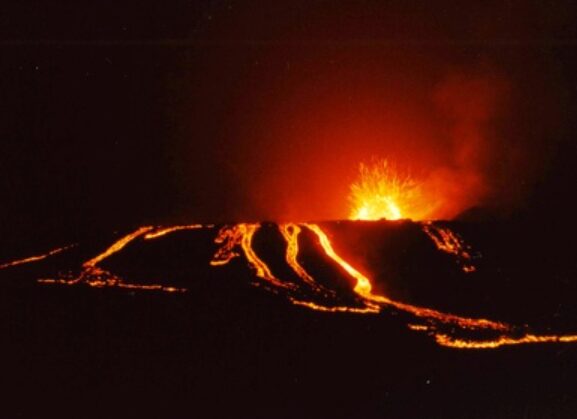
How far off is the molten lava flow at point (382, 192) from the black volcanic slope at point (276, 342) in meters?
3.01

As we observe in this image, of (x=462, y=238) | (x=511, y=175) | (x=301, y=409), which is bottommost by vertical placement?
(x=301, y=409)

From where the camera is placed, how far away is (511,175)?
548 inches

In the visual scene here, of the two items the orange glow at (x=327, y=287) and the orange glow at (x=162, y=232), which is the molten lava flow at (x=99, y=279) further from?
the orange glow at (x=162, y=232)

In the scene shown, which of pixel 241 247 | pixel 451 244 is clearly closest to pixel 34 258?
pixel 241 247

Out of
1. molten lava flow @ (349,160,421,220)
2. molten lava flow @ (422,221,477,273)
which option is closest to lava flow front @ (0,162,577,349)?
molten lava flow @ (422,221,477,273)

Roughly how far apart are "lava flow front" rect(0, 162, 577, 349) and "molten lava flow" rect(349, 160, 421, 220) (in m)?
0.15

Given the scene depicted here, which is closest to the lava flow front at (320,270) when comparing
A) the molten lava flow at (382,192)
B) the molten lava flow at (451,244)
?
the molten lava flow at (451,244)

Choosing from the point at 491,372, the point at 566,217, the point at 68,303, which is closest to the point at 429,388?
the point at 491,372

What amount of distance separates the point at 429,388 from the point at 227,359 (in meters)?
1.70

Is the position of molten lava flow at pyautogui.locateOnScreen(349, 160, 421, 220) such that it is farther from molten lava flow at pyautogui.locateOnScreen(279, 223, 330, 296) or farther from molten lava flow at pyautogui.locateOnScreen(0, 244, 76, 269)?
molten lava flow at pyautogui.locateOnScreen(0, 244, 76, 269)

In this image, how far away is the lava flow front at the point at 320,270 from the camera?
24.8 feet

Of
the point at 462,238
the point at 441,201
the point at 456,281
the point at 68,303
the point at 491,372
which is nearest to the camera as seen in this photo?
the point at 491,372

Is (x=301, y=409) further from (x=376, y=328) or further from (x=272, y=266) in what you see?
(x=272, y=266)

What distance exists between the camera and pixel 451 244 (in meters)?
10.7
